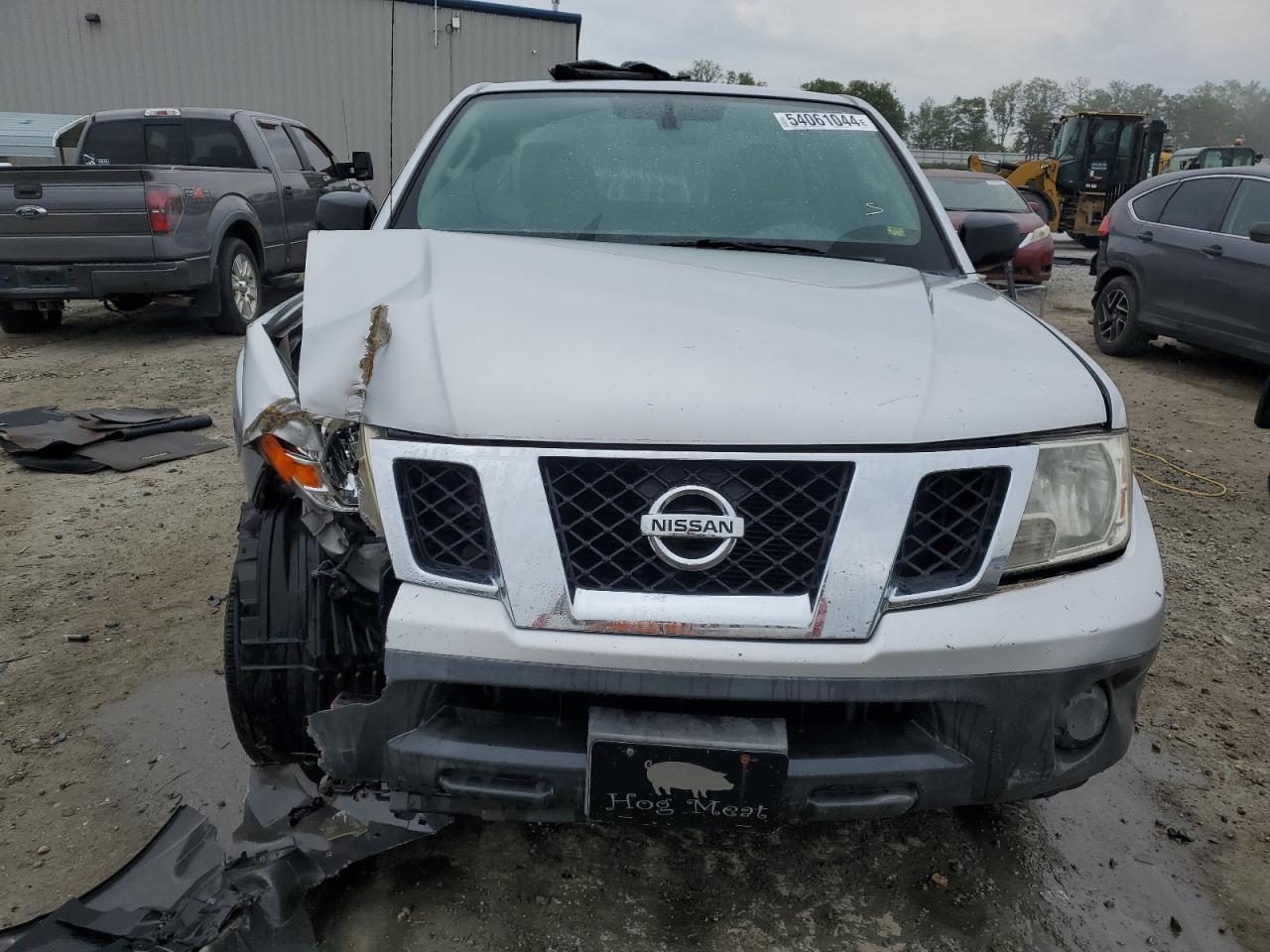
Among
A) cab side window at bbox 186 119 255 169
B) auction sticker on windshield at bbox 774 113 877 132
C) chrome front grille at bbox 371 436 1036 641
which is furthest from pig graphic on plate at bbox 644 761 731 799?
cab side window at bbox 186 119 255 169

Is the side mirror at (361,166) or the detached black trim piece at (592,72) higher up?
the detached black trim piece at (592,72)

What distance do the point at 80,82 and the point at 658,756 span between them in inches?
762

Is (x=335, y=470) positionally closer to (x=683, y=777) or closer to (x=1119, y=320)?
(x=683, y=777)

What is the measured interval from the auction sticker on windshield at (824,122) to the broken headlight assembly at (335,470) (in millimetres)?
2014

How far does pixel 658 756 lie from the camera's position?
1621 mm

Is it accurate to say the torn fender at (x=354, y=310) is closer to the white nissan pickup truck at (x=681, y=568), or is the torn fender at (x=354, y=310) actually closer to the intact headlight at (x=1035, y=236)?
the white nissan pickup truck at (x=681, y=568)

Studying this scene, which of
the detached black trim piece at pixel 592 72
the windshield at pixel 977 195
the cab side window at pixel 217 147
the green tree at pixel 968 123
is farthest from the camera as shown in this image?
the green tree at pixel 968 123

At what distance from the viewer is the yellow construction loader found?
2100 cm

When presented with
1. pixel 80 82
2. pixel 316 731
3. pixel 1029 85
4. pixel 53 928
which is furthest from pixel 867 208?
pixel 1029 85

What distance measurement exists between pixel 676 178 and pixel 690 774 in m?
1.95

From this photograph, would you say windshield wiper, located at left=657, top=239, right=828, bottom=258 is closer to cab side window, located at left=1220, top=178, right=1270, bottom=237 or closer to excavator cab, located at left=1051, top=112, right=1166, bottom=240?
cab side window, located at left=1220, top=178, right=1270, bottom=237

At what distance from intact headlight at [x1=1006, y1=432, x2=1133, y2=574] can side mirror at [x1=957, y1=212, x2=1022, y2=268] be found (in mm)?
1398

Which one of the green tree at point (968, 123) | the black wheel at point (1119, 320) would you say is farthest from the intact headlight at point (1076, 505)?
the green tree at point (968, 123)

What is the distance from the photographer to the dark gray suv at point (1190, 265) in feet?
23.3
